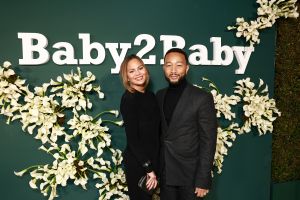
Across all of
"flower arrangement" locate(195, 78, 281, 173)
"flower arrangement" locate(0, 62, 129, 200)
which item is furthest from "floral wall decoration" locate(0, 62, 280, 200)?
"flower arrangement" locate(195, 78, 281, 173)

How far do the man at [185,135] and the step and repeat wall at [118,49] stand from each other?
56 centimetres

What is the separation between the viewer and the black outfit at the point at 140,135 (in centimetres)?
186

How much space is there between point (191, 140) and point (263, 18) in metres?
1.49

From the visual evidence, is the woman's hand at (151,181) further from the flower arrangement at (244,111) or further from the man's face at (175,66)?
the flower arrangement at (244,111)

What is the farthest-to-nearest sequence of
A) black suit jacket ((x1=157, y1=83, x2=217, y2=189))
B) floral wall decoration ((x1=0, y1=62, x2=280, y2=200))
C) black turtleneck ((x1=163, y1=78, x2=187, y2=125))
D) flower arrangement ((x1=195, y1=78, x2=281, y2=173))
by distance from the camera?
flower arrangement ((x1=195, y1=78, x2=281, y2=173)) < floral wall decoration ((x1=0, y1=62, x2=280, y2=200)) < black turtleneck ((x1=163, y1=78, x2=187, y2=125)) < black suit jacket ((x1=157, y1=83, x2=217, y2=189))

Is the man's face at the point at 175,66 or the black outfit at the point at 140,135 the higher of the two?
the man's face at the point at 175,66

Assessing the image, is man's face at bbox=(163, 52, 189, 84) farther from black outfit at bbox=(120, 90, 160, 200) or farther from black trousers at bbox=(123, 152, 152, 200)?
black trousers at bbox=(123, 152, 152, 200)

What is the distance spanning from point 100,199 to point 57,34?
1404 mm

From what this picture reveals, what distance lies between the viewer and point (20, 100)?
2.23 m

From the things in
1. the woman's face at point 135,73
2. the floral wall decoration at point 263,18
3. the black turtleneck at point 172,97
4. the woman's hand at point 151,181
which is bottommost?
the woman's hand at point 151,181

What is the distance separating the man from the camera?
1856 mm

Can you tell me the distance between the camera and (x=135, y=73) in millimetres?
1947

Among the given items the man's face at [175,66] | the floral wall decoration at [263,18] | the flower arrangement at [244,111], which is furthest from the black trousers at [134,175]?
the floral wall decoration at [263,18]

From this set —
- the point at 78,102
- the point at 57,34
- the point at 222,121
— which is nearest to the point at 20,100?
the point at 78,102
